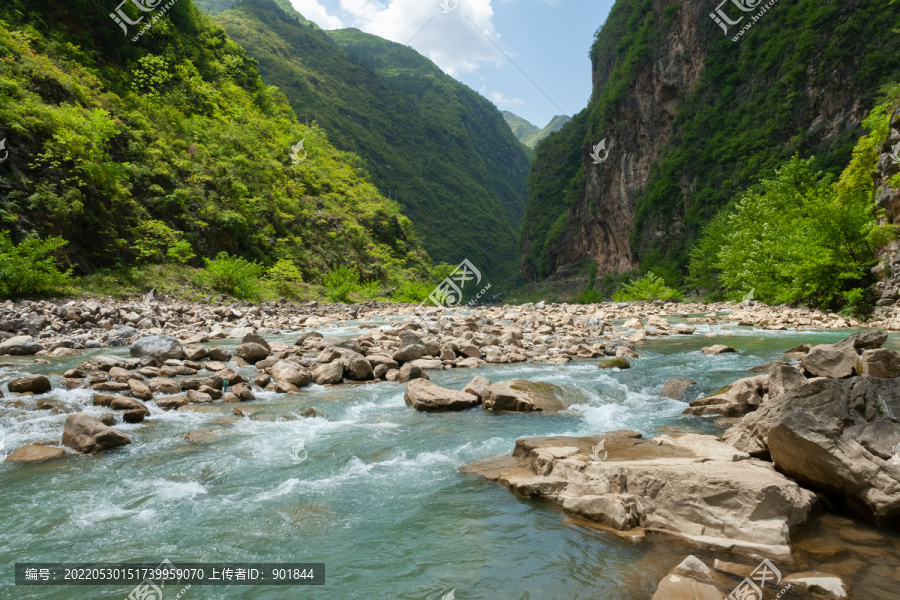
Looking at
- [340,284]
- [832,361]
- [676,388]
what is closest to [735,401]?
[832,361]

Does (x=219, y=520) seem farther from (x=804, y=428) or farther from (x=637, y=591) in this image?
(x=804, y=428)

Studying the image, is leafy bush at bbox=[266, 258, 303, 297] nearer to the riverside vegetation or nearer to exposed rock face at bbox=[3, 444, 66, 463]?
the riverside vegetation

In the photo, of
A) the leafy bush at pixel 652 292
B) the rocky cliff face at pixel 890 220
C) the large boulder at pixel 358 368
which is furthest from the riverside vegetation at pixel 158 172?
the rocky cliff face at pixel 890 220

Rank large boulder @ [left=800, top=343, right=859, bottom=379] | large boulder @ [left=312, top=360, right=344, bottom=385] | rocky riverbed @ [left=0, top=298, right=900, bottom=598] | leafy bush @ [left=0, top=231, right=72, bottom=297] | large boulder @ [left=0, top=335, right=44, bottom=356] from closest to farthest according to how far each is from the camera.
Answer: rocky riverbed @ [left=0, top=298, right=900, bottom=598] → large boulder @ [left=800, top=343, right=859, bottom=379] → large boulder @ [left=312, top=360, right=344, bottom=385] → large boulder @ [left=0, top=335, right=44, bottom=356] → leafy bush @ [left=0, top=231, right=72, bottom=297]

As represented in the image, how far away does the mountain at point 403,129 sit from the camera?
7775 cm

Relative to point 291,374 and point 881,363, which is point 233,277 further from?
point 881,363

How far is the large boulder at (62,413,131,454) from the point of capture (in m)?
5.34

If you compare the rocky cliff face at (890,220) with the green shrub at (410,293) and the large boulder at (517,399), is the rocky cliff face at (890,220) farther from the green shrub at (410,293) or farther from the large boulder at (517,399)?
the green shrub at (410,293)

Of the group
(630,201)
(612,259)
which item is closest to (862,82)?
(630,201)

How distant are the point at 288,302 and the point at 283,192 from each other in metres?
12.0

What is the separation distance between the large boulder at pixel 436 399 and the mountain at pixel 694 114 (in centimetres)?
3370

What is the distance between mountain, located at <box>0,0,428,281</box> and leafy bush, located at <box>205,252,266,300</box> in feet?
4.72

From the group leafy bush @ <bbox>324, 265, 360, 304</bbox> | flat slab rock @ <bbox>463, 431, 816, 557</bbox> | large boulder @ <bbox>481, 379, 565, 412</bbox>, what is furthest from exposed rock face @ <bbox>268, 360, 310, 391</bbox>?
leafy bush @ <bbox>324, 265, 360, 304</bbox>

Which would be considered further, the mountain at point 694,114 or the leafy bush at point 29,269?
the mountain at point 694,114
